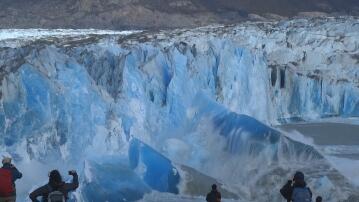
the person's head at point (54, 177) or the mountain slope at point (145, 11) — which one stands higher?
the person's head at point (54, 177)

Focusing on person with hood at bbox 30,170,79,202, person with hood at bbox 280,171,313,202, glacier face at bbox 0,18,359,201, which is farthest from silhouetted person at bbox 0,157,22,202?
glacier face at bbox 0,18,359,201

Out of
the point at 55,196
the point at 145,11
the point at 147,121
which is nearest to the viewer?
the point at 55,196

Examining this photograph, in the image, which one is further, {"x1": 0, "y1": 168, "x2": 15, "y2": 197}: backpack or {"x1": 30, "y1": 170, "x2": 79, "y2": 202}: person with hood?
{"x1": 0, "y1": 168, "x2": 15, "y2": 197}: backpack

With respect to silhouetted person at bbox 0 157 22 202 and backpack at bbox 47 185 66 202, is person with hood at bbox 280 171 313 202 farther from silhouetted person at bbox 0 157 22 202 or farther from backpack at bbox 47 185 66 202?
silhouetted person at bbox 0 157 22 202

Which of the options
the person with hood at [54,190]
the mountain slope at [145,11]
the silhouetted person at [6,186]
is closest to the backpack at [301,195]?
the person with hood at [54,190]

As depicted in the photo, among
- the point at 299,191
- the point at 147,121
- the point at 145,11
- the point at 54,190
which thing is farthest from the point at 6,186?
the point at 145,11

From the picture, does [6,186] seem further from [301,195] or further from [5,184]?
[301,195]

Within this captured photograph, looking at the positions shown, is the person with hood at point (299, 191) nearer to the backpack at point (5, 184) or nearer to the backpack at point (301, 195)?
the backpack at point (301, 195)

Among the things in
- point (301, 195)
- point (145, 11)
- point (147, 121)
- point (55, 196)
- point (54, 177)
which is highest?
point (54, 177)

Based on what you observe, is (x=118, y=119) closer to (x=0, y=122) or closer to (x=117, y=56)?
(x=0, y=122)
